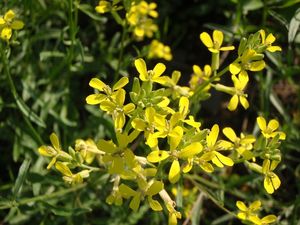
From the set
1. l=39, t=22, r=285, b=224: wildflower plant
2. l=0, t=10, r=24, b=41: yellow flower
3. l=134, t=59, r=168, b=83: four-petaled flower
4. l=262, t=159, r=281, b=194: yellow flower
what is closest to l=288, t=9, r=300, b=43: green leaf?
l=39, t=22, r=285, b=224: wildflower plant

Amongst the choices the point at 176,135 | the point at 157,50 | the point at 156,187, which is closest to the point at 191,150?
the point at 176,135

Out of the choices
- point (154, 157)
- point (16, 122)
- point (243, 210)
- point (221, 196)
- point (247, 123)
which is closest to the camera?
point (154, 157)

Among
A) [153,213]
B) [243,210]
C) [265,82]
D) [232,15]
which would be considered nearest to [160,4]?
[232,15]

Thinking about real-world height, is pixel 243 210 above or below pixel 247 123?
above

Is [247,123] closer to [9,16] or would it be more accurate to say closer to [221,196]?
[221,196]

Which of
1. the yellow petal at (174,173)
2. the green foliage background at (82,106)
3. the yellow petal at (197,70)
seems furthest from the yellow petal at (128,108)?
the yellow petal at (197,70)

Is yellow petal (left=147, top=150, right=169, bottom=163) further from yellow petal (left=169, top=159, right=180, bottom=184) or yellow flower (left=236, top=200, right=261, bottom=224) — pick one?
yellow flower (left=236, top=200, right=261, bottom=224)
